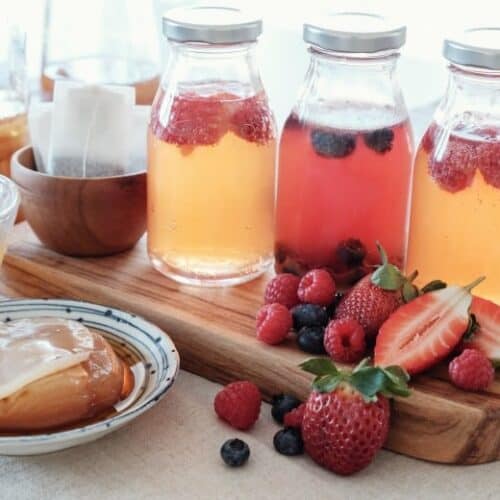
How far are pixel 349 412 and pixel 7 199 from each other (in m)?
0.38

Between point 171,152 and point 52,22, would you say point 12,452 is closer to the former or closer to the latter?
point 171,152

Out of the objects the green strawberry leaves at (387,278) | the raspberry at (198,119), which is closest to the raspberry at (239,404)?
the green strawberry leaves at (387,278)

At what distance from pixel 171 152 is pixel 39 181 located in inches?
5.8

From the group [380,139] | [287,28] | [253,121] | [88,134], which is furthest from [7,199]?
[287,28]

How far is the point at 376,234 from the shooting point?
93 centimetres

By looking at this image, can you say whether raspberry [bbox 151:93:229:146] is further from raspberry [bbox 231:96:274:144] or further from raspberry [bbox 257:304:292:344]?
raspberry [bbox 257:304:292:344]

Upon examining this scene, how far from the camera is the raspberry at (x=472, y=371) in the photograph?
2.55 feet

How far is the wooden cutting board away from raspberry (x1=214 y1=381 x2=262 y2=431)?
0.04m

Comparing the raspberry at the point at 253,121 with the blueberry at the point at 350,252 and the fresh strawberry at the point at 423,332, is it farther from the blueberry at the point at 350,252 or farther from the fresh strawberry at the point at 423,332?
the fresh strawberry at the point at 423,332

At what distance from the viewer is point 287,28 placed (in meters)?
1.76

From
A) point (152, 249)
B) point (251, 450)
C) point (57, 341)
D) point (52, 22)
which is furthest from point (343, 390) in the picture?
point (52, 22)

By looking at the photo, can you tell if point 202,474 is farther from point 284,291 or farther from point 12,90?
point 12,90

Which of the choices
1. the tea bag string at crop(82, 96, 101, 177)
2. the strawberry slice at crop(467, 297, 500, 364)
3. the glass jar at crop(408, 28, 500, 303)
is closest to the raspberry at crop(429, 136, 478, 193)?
the glass jar at crop(408, 28, 500, 303)

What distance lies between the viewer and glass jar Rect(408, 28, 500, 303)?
0.84 meters
